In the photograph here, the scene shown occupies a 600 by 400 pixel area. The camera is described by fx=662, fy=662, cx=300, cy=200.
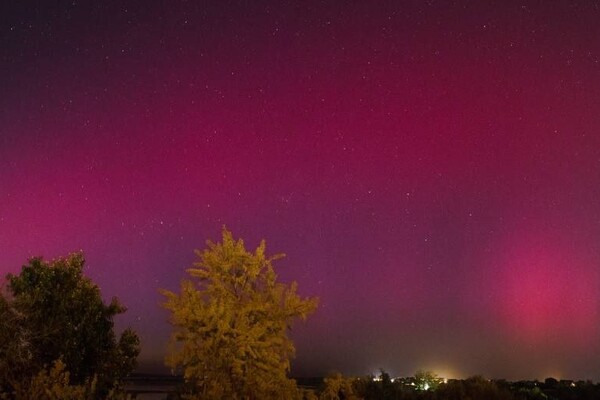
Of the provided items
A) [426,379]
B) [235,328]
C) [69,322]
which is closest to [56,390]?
[235,328]

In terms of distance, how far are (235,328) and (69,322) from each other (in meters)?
11.8

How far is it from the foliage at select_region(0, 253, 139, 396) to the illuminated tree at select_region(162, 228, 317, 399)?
31.7 feet

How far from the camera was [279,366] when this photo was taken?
13391 millimetres

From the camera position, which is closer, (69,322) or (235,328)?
(235,328)

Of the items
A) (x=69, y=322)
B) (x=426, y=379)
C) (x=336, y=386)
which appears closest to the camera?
(x=336, y=386)

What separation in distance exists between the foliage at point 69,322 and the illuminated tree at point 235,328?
965 centimetres

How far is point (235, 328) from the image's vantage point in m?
13.1

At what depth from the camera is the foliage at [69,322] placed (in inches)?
848

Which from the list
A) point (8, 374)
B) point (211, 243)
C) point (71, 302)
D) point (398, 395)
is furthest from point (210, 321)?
point (398, 395)

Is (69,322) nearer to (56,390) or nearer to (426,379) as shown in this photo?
(56,390)

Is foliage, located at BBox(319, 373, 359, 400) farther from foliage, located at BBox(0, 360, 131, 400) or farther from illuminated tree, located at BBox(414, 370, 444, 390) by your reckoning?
illuminated tree, located at BBox(414, 370, 444, 390)

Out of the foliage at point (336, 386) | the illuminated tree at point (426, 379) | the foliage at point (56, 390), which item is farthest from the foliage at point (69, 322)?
the illuminated tree at point (426, 379)

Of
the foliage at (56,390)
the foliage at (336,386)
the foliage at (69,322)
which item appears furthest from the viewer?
the foliage at (69,322)

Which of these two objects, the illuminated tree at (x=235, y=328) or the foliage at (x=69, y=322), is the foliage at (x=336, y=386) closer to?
the illuminated tree at (x=235, y=328)
